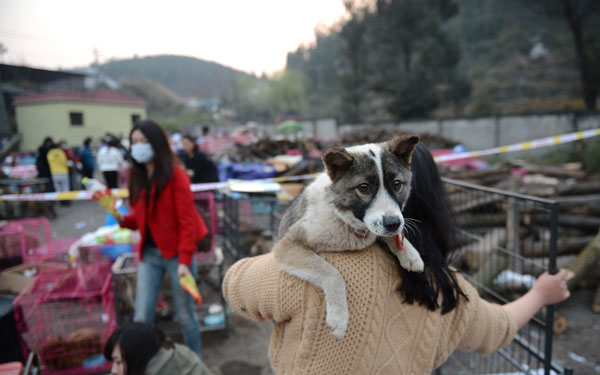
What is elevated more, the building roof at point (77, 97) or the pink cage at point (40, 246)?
the building roof at point (77, 97)

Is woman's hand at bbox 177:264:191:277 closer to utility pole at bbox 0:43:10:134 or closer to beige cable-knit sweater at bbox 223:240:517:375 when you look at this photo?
beige cable-knit sweater at bbox 223:240:517:375

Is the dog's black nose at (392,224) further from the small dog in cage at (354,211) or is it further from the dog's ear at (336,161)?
the dog's ear at (336,161)

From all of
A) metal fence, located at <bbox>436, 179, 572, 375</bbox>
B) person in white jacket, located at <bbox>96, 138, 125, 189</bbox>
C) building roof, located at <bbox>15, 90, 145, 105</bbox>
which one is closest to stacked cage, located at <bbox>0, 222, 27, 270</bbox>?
metal fence, located at <bbox>436, 179, 572, 375</bbox>

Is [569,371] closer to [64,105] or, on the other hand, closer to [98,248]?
[98,248]

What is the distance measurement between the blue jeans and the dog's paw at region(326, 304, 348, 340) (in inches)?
95.1

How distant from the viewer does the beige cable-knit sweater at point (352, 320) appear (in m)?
1.25

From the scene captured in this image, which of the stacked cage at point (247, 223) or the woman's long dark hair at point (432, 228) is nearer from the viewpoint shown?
the woman's long dark hair at point (432, 228)

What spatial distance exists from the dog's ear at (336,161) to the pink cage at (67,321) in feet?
10.9

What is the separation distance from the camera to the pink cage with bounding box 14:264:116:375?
359 centimetres

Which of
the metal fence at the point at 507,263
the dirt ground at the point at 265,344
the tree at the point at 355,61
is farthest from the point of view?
the tree at the point at 355,61

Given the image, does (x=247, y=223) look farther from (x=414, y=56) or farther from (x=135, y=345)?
(x=414, y=56)

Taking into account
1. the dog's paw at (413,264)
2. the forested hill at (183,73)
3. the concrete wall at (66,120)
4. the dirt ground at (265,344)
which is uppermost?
the forested hill at (183,73)

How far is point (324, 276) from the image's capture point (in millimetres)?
1317

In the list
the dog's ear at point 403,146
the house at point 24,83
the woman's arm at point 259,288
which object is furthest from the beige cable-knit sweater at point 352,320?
the house at point 24,83
